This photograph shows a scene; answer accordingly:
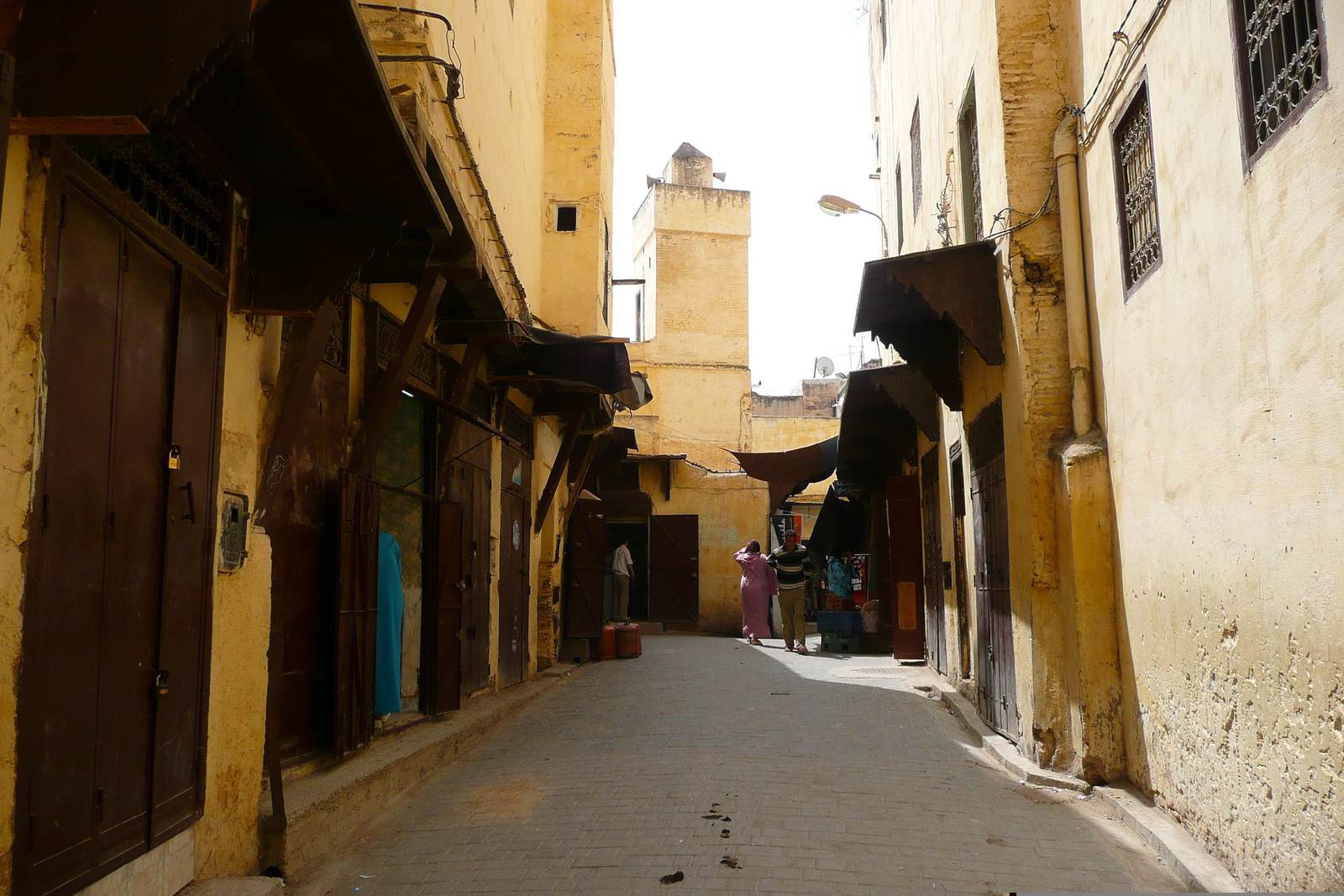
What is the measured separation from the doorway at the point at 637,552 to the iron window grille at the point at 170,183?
16415 mm

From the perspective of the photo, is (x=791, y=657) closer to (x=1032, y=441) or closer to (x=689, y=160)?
(x=1032, y=441)

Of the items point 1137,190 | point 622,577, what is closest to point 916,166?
point 1137,190

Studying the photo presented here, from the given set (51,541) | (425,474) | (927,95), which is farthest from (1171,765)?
(927,95)

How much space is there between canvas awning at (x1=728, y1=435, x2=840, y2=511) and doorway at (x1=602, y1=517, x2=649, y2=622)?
10.2 ft

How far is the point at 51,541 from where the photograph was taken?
9.72 feet

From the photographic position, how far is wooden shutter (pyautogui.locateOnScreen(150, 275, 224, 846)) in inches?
146

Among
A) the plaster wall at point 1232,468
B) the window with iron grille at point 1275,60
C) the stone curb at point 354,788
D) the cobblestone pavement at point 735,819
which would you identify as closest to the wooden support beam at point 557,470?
the cobblestone pavement at point 735,819

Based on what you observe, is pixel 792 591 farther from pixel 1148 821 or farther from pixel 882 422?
pixel 1148 821

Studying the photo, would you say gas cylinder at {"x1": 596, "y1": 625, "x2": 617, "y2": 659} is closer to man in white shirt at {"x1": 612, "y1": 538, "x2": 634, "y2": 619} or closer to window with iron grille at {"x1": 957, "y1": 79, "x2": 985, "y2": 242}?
man in white shirt at {"x1": 612, "y1": 538, "x2": 634, "y2": 619}

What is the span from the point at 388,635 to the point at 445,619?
128cm

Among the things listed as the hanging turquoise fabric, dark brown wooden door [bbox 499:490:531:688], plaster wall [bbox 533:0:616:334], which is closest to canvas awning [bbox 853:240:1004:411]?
the hanging turquoise fabric

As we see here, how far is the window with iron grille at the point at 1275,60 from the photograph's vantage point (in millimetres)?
3293

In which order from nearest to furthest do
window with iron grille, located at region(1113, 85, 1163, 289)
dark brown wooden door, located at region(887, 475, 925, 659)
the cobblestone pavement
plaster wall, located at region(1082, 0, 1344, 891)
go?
1. plaster wall, located at region(1082, 0, 1344, 891)
2. the cobblestone pavement
3. window with iron grille, located at region(1113, 85, 1163, 289)
4. dark brown wooden door, located at region(887, 475, 925, 659)

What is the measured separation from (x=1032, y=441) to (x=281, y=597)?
175 inches
